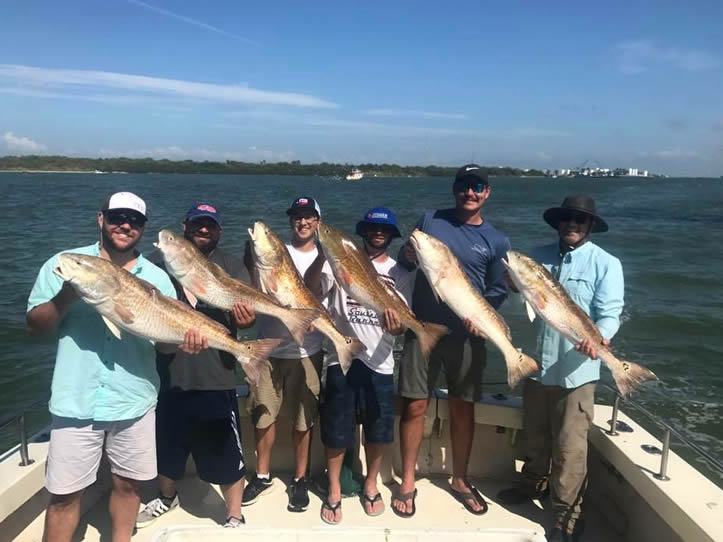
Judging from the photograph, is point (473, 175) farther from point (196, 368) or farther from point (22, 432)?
point (22, 432)

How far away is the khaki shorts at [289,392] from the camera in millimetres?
4416

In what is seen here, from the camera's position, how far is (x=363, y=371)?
14.0 feet

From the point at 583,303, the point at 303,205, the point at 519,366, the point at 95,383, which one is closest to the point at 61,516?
the point at 95,383

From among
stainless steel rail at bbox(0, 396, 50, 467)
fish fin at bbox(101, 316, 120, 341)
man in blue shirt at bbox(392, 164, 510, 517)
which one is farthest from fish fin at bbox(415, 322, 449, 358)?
stainless steel rail at bbox(0, 396, 50, 467)

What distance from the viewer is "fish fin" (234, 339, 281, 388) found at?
369 cm

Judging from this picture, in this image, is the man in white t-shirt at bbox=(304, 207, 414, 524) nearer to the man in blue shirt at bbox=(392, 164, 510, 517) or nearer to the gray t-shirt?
the man in blue shirt at bbox=(392, 164, 510, 517)

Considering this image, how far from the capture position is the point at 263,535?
3.04 meters

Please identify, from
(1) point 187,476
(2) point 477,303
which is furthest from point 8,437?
(2) point 477,303

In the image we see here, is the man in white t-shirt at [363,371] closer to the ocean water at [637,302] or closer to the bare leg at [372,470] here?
the bare leg at [372,470]

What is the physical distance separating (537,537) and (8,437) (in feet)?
27.7

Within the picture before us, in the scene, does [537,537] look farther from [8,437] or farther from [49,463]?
[8,437]

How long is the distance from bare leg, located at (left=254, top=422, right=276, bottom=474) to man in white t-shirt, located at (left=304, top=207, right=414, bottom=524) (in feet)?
1.62

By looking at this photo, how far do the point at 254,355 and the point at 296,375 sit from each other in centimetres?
78

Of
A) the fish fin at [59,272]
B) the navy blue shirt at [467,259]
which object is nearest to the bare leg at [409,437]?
the navy blue shirt at [467,259]
